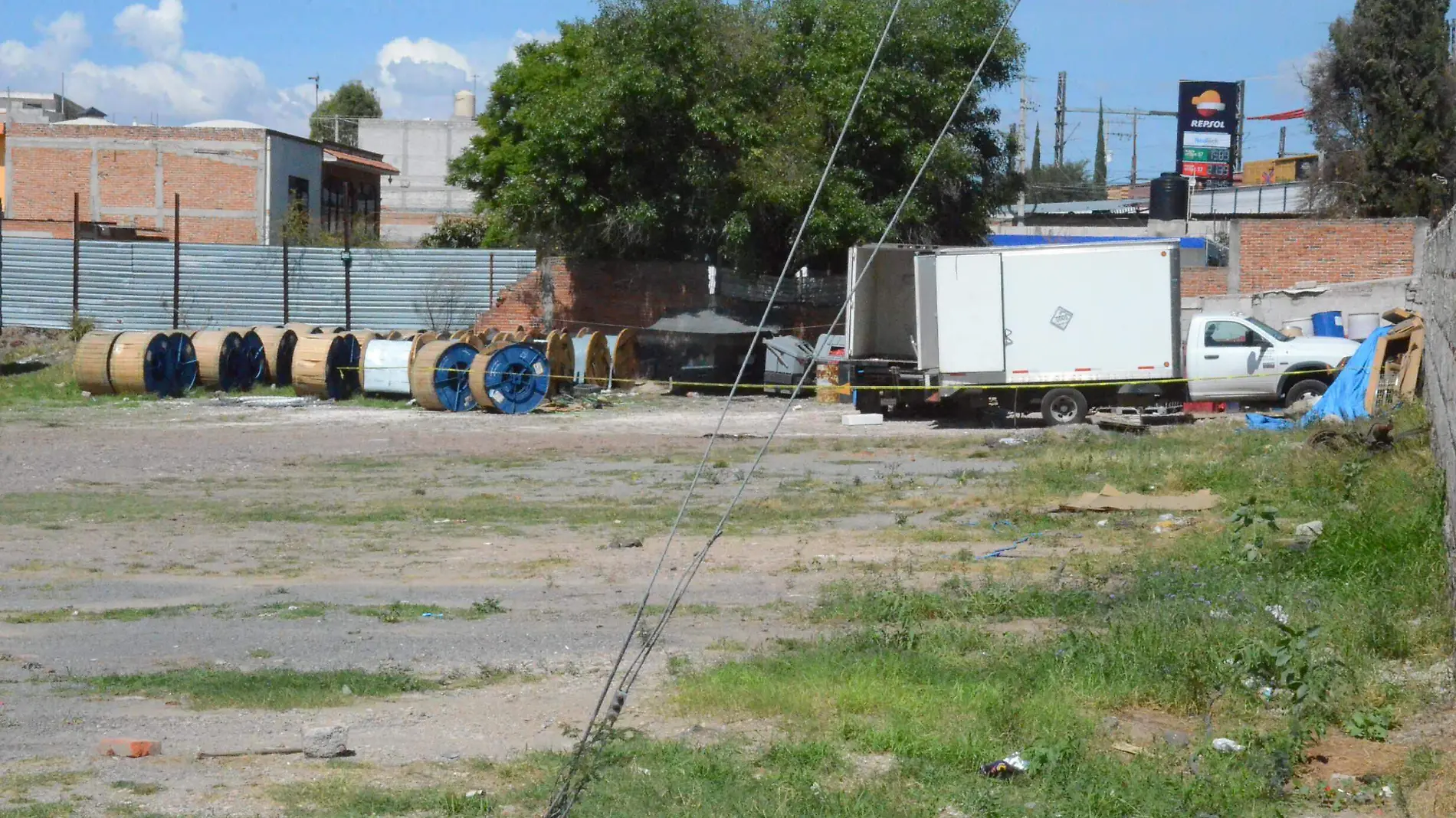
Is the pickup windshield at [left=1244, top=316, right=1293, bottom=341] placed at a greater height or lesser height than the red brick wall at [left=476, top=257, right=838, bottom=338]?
lesser

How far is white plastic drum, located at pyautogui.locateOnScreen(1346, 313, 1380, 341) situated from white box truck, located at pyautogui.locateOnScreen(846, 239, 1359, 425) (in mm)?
3810

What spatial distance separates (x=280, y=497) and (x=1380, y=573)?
10824 millimetres

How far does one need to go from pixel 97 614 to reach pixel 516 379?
633 inches

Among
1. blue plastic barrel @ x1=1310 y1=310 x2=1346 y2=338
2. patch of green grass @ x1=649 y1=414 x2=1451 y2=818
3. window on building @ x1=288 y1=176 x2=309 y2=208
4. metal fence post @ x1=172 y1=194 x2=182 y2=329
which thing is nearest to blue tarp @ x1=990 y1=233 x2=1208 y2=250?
blue plastic barrel @ x1=1310 y1=310 x2=1346 y2=338

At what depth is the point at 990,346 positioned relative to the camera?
21672 millimetres

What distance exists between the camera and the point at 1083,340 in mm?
21375

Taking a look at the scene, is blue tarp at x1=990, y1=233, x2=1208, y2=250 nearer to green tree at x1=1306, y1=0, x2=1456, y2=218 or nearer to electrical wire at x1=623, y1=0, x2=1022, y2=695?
green tree at x1=1306, y1=0, x2=1456, y2=218

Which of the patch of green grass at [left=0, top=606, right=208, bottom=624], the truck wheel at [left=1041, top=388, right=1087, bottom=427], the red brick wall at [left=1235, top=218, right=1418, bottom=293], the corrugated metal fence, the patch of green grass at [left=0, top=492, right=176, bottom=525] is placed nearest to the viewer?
the patch of green grass at [left=0, top=606, right=208, bottom=624]

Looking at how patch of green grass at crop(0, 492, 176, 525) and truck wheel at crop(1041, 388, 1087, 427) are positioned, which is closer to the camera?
patch of green grass at crop(0, 492, 176, 525)

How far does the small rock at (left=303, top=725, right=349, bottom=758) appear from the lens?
5754mm

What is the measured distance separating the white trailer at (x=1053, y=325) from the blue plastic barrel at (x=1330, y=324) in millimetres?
6259

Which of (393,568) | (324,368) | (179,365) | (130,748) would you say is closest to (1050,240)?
(324,368)

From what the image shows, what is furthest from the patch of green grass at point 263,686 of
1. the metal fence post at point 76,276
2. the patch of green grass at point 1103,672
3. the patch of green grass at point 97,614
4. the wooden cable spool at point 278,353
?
the metal fence post at point 76,276

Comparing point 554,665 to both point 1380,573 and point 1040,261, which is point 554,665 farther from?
point 1040,261
